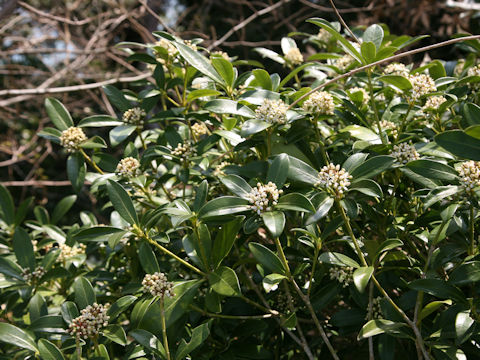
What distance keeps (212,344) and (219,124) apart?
543 mm

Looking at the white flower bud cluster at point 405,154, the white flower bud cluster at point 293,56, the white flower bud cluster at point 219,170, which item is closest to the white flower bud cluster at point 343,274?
the white flower bud cluster at point 405,154

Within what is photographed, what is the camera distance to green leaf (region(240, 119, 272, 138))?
0.99 m

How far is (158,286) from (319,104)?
52 centimetres

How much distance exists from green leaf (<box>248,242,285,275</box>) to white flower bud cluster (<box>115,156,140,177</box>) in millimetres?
414

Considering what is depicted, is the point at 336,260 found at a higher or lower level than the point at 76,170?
lower

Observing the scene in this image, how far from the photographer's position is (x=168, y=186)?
1547 millimetres

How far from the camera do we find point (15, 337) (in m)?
0.99

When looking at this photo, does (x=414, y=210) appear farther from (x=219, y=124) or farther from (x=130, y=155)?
(x=130, y=155)

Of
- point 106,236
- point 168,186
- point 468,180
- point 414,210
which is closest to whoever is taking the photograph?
point 468,180

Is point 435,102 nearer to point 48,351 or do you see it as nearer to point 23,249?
point 48,351

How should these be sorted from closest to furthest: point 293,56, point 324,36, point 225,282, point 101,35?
point 225,282 → point 293,56 → point 324,36 → point 101,35

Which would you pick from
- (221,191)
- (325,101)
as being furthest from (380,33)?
(221,191)

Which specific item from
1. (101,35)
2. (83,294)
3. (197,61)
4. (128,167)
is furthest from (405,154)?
(101,35)

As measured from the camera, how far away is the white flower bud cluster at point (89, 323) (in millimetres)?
975
